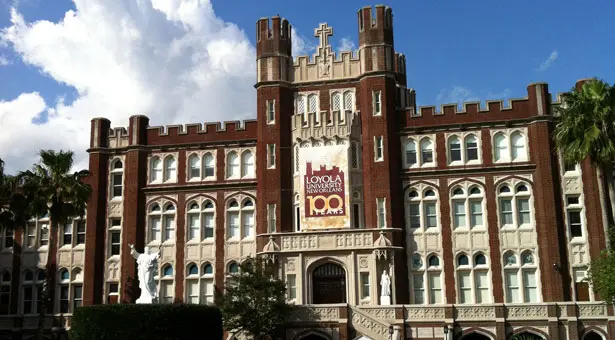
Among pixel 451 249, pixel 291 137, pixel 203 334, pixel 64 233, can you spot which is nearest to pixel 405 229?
pixel 451 249

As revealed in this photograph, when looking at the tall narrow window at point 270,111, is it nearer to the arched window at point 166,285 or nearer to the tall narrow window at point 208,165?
the tall narrow window at point 208,165

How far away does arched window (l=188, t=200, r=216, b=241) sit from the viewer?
48688mm

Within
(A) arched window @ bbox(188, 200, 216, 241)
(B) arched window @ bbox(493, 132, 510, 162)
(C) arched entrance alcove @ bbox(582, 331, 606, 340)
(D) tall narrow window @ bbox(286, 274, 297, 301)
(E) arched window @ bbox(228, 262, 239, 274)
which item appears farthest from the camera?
(A) arched window @ bbox(188, 200, 216, 241)

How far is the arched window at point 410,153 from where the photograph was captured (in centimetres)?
4706

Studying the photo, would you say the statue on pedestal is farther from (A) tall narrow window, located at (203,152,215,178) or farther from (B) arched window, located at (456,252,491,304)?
(A) tall narrow window, located at (203,152,215,178)

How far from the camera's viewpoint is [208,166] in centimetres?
5003

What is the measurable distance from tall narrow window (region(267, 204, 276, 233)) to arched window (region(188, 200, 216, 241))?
4.38m

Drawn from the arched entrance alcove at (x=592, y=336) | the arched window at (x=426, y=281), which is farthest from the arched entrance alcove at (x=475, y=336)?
the arched entrance alcove at (x=592, y=336)

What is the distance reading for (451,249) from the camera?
45.1 m

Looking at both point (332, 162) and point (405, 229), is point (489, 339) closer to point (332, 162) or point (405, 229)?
point (405, 229)

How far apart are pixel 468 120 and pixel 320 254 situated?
12814 millimetres

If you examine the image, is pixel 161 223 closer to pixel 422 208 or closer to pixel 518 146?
pixel 422 208

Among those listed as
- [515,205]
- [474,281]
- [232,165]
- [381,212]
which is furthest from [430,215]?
[232,165]

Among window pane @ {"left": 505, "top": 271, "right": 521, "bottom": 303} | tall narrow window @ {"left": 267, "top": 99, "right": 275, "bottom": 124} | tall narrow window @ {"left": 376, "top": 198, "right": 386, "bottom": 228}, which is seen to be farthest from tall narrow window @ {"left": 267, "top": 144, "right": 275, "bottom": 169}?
window pane @ {"left": 505, "top": 271, "right": 521, "bottom": 303}
